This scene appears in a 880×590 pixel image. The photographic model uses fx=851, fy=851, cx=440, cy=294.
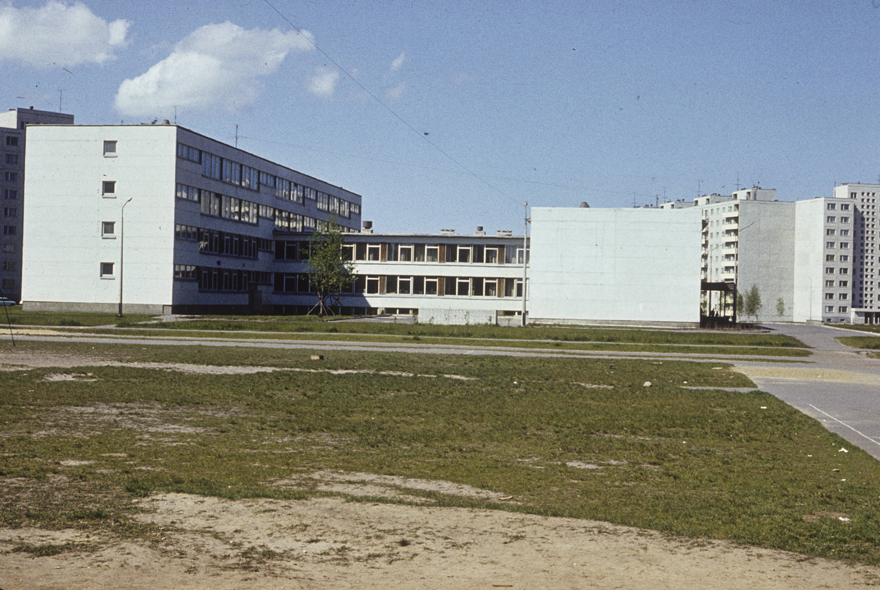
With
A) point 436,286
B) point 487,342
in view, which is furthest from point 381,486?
point 436,286

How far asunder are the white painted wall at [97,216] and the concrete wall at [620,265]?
117 ft

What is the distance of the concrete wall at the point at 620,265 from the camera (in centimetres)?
8044

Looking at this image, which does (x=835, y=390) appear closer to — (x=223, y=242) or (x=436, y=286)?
(x=436, y=286)

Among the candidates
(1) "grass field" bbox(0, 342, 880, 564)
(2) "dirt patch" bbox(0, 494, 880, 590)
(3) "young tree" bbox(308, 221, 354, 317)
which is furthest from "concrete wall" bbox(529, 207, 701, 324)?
(2) "dirt patch" bbox(0, 494, 880, 590)

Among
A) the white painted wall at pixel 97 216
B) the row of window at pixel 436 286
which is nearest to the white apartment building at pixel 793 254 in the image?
the row of window at pixel 436 286

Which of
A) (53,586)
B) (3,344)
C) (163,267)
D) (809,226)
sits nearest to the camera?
(53,586)

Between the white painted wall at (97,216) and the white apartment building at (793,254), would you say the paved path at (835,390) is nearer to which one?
the white painted wall at (97,216)

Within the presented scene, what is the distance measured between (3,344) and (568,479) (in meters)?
32.6

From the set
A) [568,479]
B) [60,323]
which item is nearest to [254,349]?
[60,323]

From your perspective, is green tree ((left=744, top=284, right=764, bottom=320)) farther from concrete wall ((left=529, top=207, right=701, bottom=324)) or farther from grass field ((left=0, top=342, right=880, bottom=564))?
grass field ((left=0, top=342, right=880, bottom=564))

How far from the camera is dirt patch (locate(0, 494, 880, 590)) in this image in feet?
23.4

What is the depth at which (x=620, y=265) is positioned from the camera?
80812mm

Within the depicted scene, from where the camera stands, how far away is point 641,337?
183 ft

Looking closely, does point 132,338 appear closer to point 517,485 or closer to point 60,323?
point 60,323
